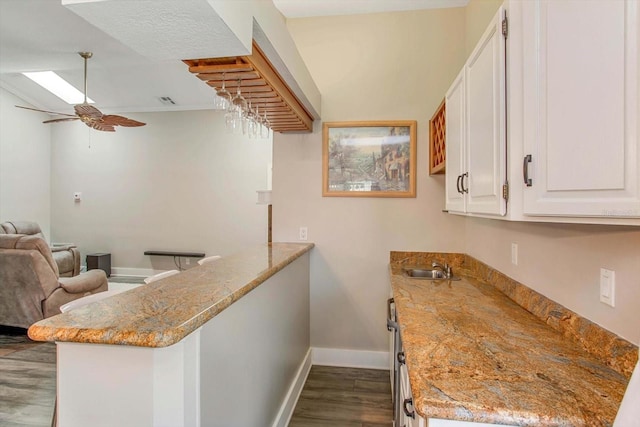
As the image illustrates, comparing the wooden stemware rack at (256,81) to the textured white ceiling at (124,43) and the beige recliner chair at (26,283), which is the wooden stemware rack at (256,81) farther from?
the beige recliner chair at (26,283)

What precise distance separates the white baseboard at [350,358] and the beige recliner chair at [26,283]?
2.78 metres

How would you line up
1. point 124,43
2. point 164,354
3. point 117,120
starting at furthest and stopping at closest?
1. point 117,120
2. point 124,43
3. point 164,354

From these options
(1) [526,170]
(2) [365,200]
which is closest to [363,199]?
(2) [365,200]

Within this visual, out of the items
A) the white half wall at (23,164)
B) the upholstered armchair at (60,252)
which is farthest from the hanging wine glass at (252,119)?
the white half wall at (23,164)

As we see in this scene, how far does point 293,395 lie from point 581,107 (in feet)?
7.53

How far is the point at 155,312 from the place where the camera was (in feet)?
3.38

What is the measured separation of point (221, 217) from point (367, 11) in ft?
14.0

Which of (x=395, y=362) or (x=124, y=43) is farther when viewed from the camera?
(x=395, y=362)

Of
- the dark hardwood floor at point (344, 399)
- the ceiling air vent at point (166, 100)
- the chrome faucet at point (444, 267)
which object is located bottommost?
the dark hardwood floor at point (344, 399)

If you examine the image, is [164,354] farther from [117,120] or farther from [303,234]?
[117,120]

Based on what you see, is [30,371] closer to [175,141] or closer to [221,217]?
[221,217]

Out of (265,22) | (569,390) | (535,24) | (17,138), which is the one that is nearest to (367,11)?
(265,22)

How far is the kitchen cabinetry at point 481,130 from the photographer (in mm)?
1207

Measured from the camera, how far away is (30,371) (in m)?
2.74
